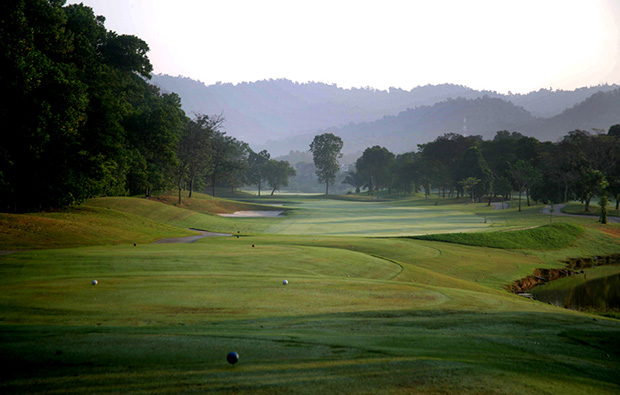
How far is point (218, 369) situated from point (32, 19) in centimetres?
3069

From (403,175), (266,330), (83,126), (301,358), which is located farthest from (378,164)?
(301,358)

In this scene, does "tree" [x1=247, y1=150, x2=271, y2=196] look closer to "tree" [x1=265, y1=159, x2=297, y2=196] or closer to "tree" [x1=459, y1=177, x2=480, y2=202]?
"tree" [x1=265, y1=159, x2=297, y2=196]

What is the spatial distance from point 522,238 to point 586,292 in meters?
16.7

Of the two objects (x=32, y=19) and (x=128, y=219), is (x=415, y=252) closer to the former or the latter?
(x=128, y=219)

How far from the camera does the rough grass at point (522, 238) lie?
133 feet

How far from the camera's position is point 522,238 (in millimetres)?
43000

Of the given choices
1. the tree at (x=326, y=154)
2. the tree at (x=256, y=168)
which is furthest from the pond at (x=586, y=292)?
the tree at (x=326, y=154)

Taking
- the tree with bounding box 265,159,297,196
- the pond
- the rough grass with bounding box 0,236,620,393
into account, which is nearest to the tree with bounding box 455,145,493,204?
the tree with bounding box 265,159,297,196

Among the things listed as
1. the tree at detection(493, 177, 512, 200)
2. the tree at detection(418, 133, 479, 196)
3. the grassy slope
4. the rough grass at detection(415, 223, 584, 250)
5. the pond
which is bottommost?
the pond

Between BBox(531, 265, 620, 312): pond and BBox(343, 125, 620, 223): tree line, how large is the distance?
29.5m

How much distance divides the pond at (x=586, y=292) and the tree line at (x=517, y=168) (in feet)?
96.8

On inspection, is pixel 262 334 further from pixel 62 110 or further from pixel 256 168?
pixel 256 168

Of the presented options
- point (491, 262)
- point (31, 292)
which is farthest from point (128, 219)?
point (491, 262)

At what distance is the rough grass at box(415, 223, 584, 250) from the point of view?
40.5 metres
